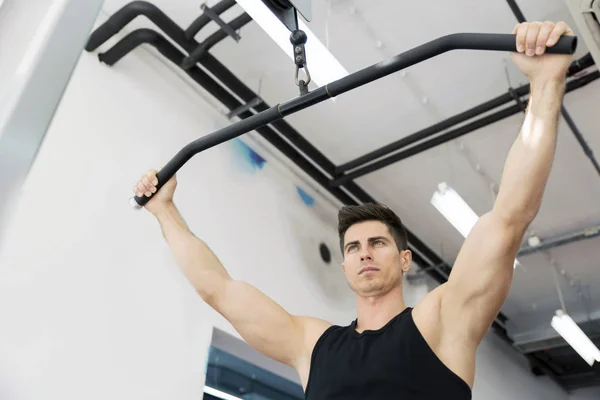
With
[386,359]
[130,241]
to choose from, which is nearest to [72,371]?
[130,241]

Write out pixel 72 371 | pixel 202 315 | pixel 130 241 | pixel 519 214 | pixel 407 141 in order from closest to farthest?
pixel 519 214
pixel 72 371
pixel 130 241
pixel 202 315
pixel 407 141

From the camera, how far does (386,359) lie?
4.08 ft

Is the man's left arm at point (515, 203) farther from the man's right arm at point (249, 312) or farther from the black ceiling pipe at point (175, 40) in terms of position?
the black ceiling pipe at point (175, 40)

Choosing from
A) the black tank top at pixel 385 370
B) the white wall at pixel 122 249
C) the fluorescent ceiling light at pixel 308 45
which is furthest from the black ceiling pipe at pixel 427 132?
the black tank top at pixel 385 370

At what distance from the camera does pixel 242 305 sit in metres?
1.61

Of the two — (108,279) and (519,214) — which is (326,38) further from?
(519,214)

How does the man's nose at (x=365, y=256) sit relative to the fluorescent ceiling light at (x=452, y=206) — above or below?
below

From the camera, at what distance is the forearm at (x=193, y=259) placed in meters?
1.64

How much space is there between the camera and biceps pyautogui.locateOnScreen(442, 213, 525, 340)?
3.89ft

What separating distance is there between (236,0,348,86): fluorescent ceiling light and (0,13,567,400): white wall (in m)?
1.10

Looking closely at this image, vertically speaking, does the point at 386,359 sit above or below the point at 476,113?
below

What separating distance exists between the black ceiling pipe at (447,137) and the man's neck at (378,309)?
8.16ft

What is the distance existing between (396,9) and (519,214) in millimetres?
2313

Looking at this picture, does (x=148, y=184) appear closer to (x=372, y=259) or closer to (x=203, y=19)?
(x=372, y=259)
